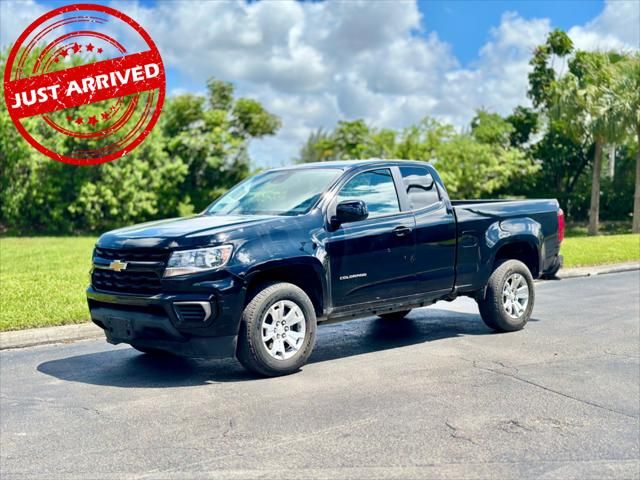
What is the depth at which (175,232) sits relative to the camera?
6707 millimetres

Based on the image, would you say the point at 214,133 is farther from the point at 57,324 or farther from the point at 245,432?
the point at 245,432

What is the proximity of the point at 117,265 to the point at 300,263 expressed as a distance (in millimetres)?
1612

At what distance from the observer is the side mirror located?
7242mm

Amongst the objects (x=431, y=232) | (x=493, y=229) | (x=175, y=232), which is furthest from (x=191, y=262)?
(x=493, y=229)

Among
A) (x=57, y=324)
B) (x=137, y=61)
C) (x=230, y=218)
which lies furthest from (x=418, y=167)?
(x=137, y=61)

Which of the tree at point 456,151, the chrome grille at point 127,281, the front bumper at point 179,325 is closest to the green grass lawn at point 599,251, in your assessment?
the front bumper at point 179,325

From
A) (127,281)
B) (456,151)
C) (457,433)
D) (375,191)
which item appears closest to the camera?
(457,433)

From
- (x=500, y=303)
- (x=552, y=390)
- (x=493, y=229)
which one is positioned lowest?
(x=552, y=390)

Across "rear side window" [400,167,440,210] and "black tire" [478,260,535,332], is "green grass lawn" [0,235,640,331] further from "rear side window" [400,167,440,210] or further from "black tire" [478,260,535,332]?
"black tire" [478,260,535,332]

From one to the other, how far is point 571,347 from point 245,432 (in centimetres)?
425

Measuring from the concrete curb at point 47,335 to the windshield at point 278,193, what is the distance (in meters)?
2.43

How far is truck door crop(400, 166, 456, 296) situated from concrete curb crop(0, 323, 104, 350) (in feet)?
13.3

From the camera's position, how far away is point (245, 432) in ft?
17.4

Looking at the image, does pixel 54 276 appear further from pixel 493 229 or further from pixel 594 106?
pixel 594 106
